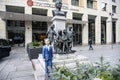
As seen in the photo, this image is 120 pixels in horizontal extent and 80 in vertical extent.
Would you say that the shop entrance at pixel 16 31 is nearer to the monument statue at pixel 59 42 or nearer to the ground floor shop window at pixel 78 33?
the ground floor shop window at pixel 78 33

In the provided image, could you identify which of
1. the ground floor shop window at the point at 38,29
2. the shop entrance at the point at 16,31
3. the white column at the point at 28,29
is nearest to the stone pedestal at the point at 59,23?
the white column at the point at 28,29

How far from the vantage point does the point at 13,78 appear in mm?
8453

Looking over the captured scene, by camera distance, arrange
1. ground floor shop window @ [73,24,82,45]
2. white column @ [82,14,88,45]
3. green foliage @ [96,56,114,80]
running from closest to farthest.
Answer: green foliage @ [96,56,114,80]
ground floor shop window @ [73,24,82,45]
white column @ [82,14,88,45]

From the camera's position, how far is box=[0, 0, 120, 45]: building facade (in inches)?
1089

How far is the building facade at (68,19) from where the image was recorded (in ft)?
90.7

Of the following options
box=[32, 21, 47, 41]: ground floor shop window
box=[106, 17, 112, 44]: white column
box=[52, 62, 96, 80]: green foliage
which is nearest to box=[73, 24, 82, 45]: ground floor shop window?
box=[32, 21, 47, 41]: ground floor shop window

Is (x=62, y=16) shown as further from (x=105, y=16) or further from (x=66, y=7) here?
(x=105, y=16)

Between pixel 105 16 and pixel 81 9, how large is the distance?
9222 mm

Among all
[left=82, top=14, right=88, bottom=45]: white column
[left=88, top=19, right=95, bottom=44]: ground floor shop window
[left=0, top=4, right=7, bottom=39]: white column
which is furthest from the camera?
[left=88, top=19, right=95, bottom=44]: ground floor shop window

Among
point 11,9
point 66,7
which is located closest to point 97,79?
point 11,9

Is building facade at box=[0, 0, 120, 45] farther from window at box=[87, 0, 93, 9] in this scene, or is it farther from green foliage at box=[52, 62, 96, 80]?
green foliage at box=[52, 62, 96, 80]

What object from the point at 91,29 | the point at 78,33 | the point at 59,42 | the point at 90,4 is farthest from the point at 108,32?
the point at 59,42

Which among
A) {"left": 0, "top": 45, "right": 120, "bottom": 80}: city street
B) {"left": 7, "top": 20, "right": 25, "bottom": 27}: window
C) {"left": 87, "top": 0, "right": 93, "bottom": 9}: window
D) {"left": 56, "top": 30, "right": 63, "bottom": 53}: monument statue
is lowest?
{"left": 0, "top": 45, "right": 120, "bottom": 80}: city street

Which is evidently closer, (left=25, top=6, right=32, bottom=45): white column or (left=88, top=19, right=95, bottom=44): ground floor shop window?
(left=25, top=6, right=32, bottom=45): white column
